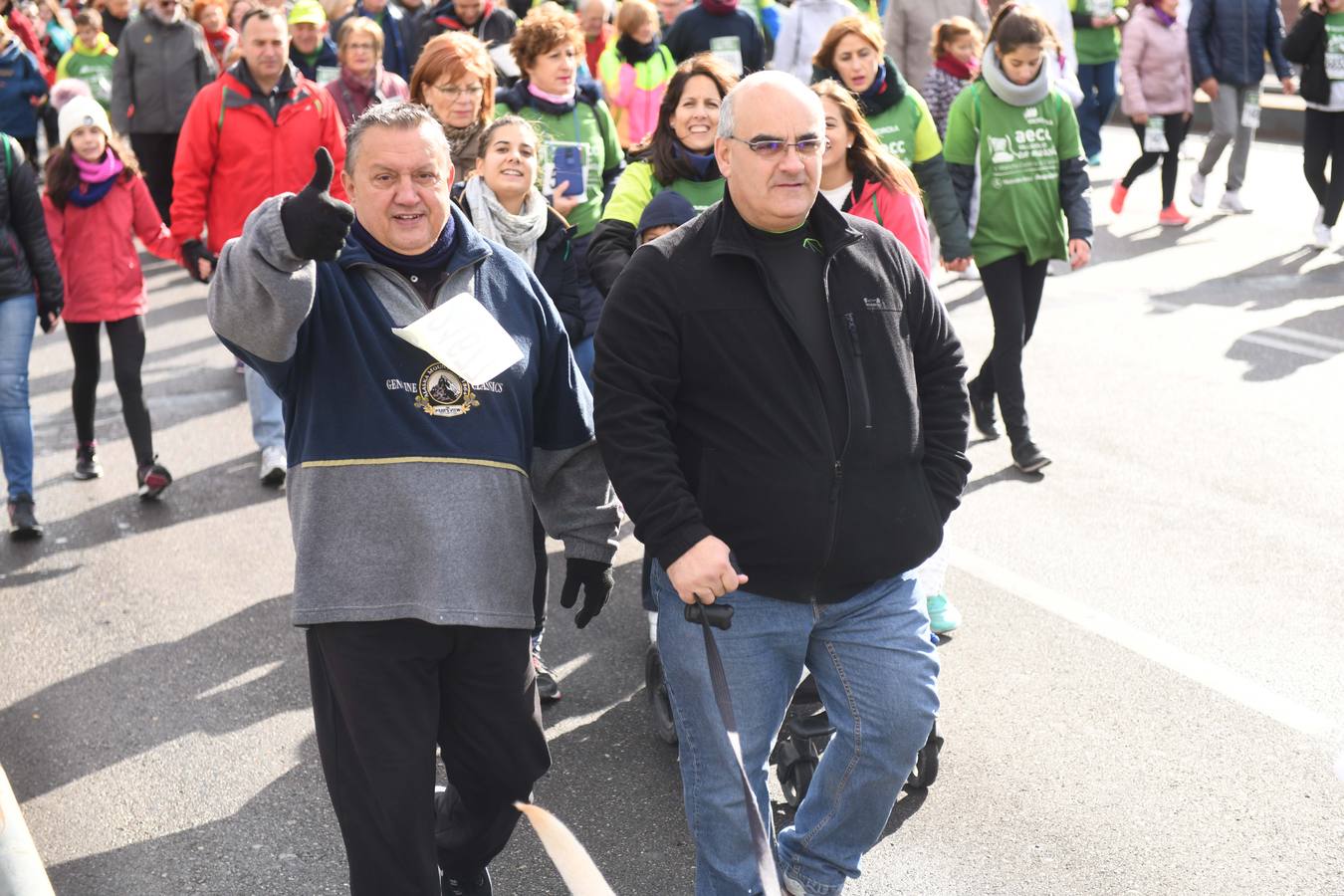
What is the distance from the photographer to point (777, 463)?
10.9 ft

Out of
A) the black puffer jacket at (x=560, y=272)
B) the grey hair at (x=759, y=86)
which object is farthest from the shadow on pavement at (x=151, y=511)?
the grey hair at (x=759, y=86)

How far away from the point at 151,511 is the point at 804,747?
406 cm

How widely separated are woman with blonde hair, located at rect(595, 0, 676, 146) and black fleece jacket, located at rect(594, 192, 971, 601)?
664 centimetres

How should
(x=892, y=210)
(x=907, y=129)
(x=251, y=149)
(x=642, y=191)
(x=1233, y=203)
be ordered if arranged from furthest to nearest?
1. (x=1233, y=203)
2. (x=251, y=149)
3. (x=907, y=129)
4. (x=642, y=191)
5. (x=892, y=210)

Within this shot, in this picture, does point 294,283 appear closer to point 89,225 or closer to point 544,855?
point 544,855

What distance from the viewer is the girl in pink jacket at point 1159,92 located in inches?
503

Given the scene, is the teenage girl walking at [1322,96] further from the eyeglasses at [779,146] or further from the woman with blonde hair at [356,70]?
the eyeglasses at [779,146]

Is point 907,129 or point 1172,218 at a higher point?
point 907,129

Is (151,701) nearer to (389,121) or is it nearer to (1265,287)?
(389,121)

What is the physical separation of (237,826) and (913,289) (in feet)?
7.76

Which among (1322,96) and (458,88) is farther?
(1322,96)

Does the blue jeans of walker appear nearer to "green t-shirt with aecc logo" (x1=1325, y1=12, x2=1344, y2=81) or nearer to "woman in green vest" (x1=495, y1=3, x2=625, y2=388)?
"woman in green vest" (x1=495, y1=3, x2=625, y2=388)

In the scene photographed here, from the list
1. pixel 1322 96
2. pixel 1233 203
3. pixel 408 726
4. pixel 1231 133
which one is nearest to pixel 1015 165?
pixel 408 726

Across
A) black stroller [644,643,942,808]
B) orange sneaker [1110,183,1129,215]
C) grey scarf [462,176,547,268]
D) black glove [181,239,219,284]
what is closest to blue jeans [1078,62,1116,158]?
orange sneaker [1110,183,1129,215]
